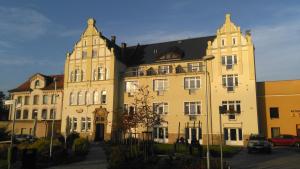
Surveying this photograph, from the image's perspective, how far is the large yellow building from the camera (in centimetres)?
4088

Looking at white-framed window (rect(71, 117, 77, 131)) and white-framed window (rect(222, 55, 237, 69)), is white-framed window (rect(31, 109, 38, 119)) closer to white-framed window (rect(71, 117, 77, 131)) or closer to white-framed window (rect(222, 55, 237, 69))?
white-framed window (rect(71, 117, 77, 131))

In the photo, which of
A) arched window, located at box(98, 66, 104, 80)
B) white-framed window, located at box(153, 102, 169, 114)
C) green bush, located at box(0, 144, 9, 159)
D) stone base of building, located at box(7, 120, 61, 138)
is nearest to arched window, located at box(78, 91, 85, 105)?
arched window, located at box(98, 66, 104, 80)

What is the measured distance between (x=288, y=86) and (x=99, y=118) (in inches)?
1145

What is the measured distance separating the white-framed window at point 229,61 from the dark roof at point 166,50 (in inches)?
169

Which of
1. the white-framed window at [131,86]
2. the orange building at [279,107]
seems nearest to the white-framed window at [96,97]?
the white-framed window at [131,86]

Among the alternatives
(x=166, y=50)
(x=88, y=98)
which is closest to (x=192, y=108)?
(x=166, y=50)

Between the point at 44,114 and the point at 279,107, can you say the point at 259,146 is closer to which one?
Result: the point at 279,107

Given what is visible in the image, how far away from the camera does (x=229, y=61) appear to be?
42.4 metres

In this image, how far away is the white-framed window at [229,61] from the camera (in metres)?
42.2

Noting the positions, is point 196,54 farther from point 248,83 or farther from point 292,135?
point 292,135

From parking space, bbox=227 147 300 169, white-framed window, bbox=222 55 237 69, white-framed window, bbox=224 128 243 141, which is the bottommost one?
parking space, bbox=227 147 300 169

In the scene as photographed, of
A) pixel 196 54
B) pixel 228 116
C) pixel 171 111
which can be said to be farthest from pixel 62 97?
pixel 228 116

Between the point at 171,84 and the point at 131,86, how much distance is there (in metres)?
6.74

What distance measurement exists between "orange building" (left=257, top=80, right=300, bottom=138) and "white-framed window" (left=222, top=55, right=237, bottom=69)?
22.1 feet
